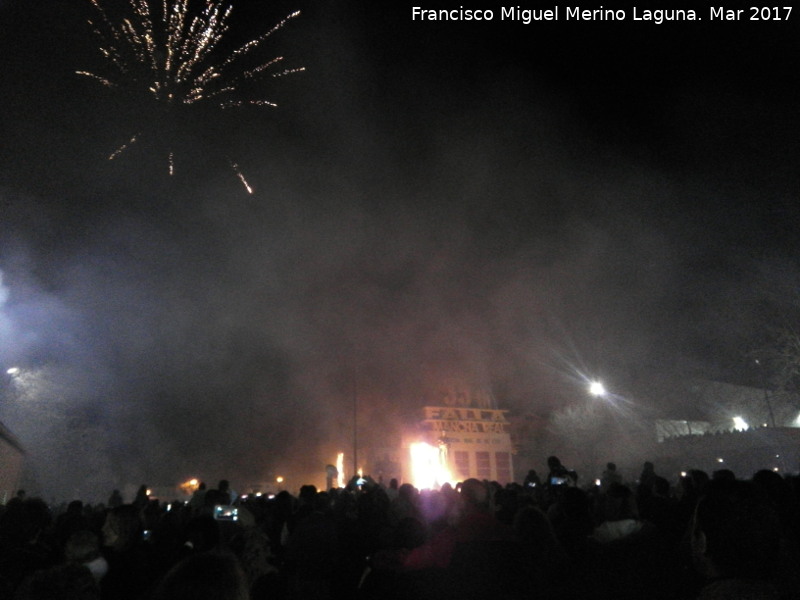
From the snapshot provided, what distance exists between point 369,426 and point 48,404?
1585 centimetres

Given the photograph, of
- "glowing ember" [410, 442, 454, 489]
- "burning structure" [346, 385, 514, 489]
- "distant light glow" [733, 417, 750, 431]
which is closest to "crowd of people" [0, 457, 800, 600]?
"burning structure" [346, 385, 514, 489]

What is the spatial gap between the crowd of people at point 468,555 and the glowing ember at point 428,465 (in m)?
22.4

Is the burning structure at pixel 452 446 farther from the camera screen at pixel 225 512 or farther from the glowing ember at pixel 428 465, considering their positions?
the camera screen at pixel 225 512

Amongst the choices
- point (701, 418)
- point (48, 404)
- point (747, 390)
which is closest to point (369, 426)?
point (48, 404)

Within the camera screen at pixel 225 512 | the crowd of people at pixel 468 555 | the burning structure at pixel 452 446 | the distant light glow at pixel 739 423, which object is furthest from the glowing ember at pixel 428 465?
the crowd of people at pixel 468 555

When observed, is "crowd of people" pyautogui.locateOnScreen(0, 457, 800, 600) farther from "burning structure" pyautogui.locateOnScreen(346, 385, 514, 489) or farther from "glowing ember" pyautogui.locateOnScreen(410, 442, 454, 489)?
"glowing ember" pyautogui.locateOnScreen(410, 442, 454, 489)

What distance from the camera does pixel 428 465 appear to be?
86.4ft

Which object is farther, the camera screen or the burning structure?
the burning structure

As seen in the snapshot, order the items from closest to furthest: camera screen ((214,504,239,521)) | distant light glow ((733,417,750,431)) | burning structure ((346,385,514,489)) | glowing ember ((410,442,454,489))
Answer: camera screen ((214,504,239,521)) < glowing ember ((410,442,454,489)) < burning structure ((346,385,514,489)) < distant light glow ((733,417,750,431))

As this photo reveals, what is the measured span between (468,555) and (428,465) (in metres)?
25.0

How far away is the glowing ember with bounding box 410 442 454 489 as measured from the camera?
25906 mm

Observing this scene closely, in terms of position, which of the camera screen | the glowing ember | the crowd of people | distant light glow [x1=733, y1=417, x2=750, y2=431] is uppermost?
the crowd of people

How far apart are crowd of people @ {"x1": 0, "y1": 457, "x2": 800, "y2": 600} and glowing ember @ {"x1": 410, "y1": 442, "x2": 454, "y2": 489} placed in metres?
22.4

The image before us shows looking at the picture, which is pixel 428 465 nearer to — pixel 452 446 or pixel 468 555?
pixel 452 446
